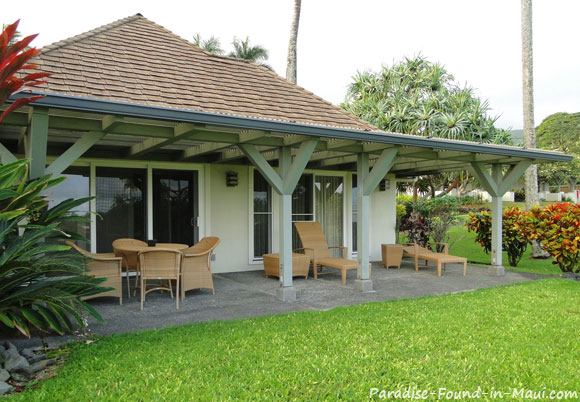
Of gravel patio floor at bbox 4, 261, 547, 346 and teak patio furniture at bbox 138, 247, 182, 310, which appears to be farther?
teak patio furniture at bbox 138, 247, 182, 310

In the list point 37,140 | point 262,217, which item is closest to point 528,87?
point 262,217

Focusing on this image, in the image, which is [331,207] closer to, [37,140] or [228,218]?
[228,218]

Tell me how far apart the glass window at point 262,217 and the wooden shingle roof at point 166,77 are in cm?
195

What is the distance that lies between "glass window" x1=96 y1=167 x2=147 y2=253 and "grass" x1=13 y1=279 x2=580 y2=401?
3.89 metres

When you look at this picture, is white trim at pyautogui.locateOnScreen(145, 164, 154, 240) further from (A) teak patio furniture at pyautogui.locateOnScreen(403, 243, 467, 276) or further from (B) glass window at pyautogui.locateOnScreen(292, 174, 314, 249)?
(A) teak patio furniture at pyautogui.locateOnScreen(403, 243, 467, 276)

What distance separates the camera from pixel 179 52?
28.8 ft

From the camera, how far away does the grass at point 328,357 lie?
324cm

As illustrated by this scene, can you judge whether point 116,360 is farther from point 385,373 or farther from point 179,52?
point 179,52

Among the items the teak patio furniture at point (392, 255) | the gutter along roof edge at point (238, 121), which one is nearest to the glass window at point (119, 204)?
the gutter along roof edge at point (238, 121)

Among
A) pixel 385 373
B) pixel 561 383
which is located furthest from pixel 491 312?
pixel 385 373

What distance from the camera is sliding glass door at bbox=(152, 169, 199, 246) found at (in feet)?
28.0

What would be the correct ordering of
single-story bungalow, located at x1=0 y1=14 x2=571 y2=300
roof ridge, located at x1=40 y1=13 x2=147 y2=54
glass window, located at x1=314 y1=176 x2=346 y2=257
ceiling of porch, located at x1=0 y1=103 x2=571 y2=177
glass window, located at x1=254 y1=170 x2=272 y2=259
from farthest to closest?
glass window, located at x1=314 y1=176 x2=346 y2=257 → glass window, located at x1=254 y1=170 x2=272 y2=259 → roof ridge, located at x1=40 y1=13 x2=147 y2=54 → single-story bungalow, located at x1=0 y1=14 x2=571 y2=300 → ceiling of porch, located at x1=0 y1=103 x2=571 y2=177

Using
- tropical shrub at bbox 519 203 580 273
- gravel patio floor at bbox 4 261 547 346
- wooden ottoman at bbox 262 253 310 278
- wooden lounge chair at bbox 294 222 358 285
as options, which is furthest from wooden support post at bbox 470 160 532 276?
wooden ottoman at bbox 262 253 310 278

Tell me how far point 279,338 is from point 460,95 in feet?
65.4
